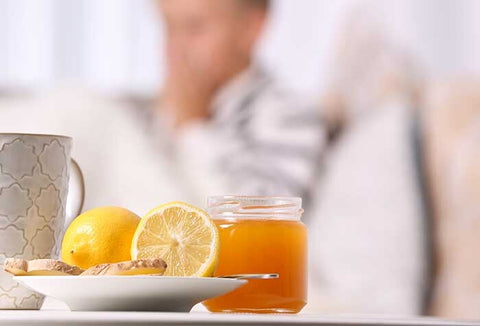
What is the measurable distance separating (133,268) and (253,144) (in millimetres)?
2053

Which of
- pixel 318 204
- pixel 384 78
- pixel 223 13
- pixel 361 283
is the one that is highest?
pixel 223 13

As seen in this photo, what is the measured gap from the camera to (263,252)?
895 mm

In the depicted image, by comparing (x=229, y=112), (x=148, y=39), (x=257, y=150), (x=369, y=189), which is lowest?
(x=369, y=189)

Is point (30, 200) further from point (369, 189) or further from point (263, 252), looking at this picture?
point (369, 189)

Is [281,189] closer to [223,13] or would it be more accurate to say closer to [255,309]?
[223,13]

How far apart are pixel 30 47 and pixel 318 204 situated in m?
0.94

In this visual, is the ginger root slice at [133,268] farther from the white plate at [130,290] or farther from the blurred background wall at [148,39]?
the blurred background wall at [148,39]

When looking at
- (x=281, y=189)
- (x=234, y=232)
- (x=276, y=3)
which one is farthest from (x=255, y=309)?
(x=276, y=3)

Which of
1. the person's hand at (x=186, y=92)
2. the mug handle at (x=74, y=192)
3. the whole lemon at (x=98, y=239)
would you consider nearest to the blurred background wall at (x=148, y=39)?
the person's hand at (x=186, y=92)

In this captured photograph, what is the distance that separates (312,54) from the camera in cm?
287

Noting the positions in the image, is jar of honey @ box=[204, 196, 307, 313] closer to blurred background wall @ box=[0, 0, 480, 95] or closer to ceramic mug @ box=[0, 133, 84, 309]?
ceramic mug @ box=[0, 133, 84, 309]

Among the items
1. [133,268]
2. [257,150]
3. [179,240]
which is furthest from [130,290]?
[257,150]

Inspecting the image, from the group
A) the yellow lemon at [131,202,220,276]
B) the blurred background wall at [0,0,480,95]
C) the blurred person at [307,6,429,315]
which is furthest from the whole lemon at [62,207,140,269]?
the blurred background wall at [0,0,480,95]

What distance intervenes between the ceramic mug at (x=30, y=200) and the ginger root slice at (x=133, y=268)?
0.35 feet
